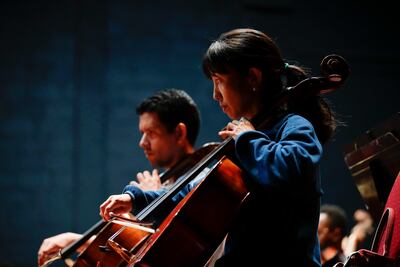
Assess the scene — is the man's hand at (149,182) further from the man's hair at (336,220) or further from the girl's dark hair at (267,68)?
the man's hair at (336,220)

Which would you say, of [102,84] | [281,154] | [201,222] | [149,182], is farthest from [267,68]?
[102,84]

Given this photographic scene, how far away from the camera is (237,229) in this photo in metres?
1.36

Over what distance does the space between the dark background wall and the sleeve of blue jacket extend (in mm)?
2842

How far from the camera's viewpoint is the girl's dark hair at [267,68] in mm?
1533

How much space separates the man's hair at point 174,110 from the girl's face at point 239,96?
40.3 inches

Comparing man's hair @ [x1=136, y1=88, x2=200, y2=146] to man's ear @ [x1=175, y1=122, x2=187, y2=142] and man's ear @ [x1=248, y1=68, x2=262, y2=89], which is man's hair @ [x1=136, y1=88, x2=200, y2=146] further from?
man's ear @ [x1=248, y1=68, x2=262, y2=89]

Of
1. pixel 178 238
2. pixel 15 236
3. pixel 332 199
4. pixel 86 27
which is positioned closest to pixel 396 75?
pixel 332 199

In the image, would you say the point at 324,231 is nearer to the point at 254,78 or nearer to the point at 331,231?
the point at 331,231

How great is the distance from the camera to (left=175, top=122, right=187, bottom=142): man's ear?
8.38ft

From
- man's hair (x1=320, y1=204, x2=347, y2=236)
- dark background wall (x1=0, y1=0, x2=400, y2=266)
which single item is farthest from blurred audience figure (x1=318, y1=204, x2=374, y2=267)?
dark background wall (x1=0, y1=0, x2=400, y2=266)

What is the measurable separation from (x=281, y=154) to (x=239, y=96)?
306 millimetres

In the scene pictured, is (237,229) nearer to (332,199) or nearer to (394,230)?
(394,230)

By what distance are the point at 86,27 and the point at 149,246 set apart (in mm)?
3214

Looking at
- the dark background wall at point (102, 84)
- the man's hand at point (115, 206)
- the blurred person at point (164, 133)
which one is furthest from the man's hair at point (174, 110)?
the dark background wall at point (102, 84)
